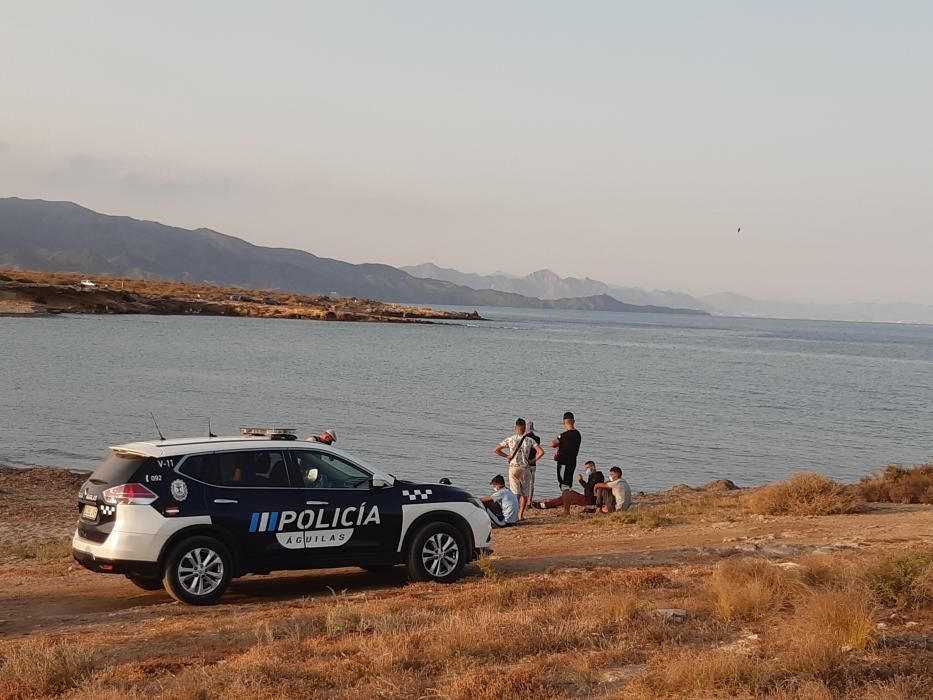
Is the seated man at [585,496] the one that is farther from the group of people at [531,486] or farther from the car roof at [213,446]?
the car roof at [213,446]

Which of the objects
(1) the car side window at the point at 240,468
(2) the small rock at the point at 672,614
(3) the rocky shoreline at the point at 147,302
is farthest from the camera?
(3) the rocky shoreline at the point at 147,302

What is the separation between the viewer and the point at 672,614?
8.72 m

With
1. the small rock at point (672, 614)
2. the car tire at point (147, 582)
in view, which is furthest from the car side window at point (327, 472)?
the small rock at point (672, 614)

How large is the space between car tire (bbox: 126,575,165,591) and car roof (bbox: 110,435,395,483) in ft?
4.19

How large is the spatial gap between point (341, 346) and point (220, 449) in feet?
242

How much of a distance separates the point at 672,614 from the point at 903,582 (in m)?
2.33

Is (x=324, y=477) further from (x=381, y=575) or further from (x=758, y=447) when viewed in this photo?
(x=758, y=447)

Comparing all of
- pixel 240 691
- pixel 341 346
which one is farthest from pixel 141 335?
pixel 240 691

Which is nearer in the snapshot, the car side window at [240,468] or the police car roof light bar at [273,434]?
the car side window at [240,468]

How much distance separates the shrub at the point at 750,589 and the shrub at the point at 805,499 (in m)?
7.93

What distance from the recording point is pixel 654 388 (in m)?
56.6

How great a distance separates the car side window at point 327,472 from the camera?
11000mm

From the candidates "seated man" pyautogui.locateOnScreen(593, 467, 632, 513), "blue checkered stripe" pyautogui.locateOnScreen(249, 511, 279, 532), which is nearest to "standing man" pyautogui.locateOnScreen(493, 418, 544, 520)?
"seated man" pyautogui.locateOnScreen(593, 467, 632, 513)

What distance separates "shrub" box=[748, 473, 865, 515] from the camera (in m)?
17.6
